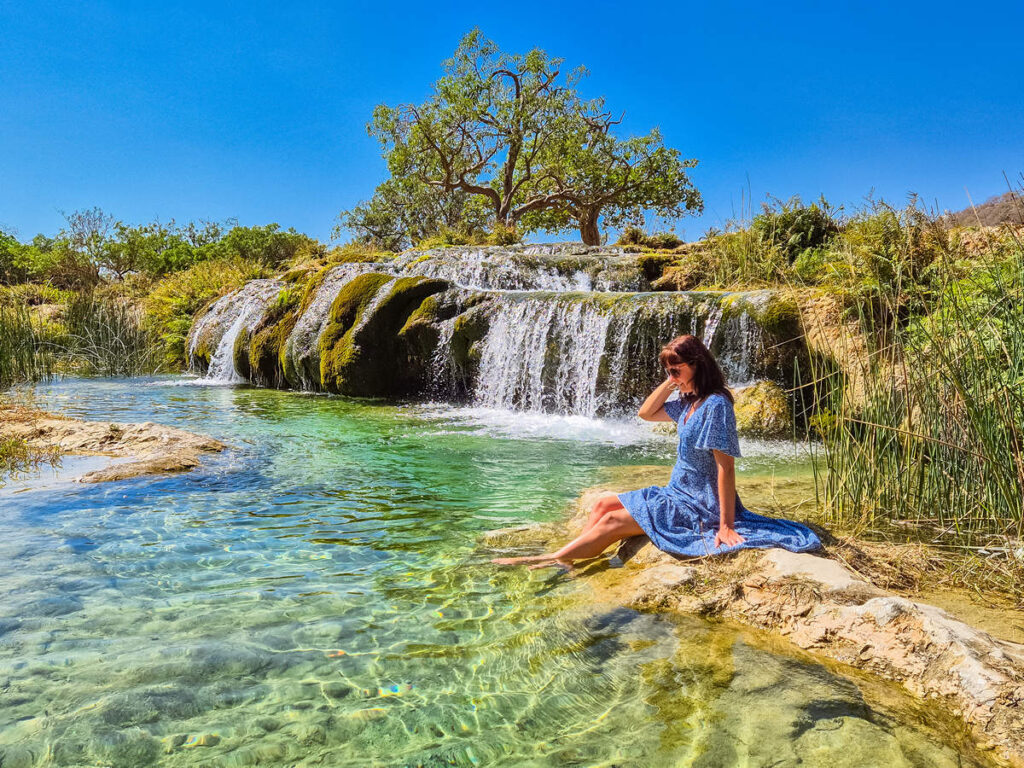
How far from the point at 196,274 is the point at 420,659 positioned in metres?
23.9

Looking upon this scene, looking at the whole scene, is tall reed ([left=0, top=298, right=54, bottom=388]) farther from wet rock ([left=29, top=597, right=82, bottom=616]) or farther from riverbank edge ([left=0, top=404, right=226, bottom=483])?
wet rock ([left=29, top=597, right=82, bottom=616])

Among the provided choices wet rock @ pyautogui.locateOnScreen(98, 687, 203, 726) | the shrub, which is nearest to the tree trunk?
the shrub

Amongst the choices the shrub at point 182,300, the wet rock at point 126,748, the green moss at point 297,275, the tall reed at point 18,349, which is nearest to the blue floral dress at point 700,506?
the wet rock at point 126,748

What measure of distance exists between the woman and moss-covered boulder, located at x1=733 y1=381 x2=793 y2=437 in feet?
17.5

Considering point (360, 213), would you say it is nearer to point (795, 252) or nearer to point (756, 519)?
point (795, 252)

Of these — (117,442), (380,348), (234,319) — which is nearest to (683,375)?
(117,442)

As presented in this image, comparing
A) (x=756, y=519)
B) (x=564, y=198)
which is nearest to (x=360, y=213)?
(x=564, y=198)

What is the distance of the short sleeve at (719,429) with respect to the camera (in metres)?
3.53

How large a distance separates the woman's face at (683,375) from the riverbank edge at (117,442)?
4707 millimetres

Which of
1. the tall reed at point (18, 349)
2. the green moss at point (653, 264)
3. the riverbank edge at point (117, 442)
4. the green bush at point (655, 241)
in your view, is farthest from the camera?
the green bush at point (655, 241)

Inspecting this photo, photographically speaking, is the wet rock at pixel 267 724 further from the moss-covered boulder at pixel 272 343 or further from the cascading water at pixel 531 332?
the moss-covered boulder at pixel 272 343

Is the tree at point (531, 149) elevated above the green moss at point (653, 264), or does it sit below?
above

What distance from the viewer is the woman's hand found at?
3549 millimetres

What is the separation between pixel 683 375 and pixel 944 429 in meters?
1.55
